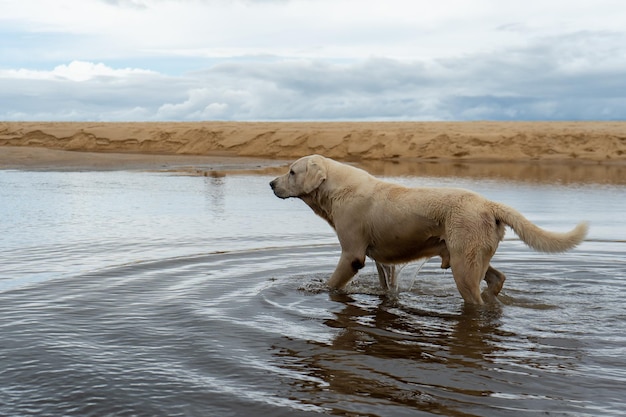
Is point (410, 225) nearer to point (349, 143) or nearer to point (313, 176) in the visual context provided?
point (313, 176)

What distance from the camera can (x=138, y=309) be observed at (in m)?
7.90

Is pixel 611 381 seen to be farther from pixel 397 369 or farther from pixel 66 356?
pixel 66 356

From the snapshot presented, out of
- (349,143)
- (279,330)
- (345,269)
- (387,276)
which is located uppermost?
(349,143)

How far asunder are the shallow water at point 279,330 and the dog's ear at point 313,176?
1.26 meters

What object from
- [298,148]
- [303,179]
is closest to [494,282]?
[303,179]

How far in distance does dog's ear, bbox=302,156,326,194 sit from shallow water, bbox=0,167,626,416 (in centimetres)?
126

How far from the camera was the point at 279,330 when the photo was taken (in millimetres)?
7129

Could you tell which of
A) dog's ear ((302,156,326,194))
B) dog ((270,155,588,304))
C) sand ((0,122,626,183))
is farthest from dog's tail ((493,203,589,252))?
sand ((0,122,626,183))

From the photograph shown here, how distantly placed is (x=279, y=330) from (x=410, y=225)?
205 cm

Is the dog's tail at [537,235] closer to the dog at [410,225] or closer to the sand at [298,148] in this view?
the dog at [410,225]

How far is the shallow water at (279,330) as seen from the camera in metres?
5.31

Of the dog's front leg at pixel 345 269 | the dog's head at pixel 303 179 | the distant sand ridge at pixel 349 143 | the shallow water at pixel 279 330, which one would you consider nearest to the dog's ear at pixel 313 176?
the dog's head at pixel 303 179

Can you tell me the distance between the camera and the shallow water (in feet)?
17.4

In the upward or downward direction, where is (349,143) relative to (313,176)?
upward
